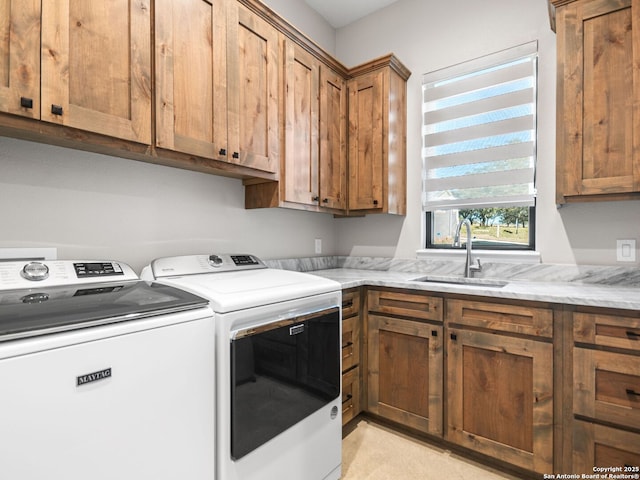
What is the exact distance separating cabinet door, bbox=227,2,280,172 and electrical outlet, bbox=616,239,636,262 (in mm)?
2047

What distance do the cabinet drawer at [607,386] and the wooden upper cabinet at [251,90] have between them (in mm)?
1873

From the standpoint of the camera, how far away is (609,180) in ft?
5.60

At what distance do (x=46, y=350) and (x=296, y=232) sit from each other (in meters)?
1.95

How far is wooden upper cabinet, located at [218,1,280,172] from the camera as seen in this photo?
1.76m

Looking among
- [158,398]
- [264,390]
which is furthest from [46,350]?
[264,390]

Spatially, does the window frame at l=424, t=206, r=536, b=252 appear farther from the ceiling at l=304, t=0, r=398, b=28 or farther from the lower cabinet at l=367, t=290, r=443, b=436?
the ceiling at l=304, t=0, r=398, b=28

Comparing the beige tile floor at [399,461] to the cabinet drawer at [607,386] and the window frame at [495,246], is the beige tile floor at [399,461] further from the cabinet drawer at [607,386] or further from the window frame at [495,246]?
the window frame at [495,246]

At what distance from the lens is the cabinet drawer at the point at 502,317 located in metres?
1.67

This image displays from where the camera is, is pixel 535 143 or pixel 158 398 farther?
pixel 535 143

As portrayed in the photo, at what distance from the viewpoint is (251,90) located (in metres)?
1.88

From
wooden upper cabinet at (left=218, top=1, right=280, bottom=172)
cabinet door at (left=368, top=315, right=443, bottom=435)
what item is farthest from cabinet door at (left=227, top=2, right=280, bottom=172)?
cabinet door at (left=368, top=315, right=443, bottom=435)

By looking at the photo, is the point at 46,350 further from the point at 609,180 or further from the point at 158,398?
the point at 609,180

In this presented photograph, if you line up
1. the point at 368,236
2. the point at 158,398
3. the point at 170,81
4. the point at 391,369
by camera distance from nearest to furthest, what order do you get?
the point at 158,398 < the point at 170,81 < the point at 391,369 < the point at 368,236

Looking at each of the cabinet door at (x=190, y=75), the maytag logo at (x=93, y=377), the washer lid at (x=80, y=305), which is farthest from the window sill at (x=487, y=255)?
the maytag logo at (x=93, y=377)
